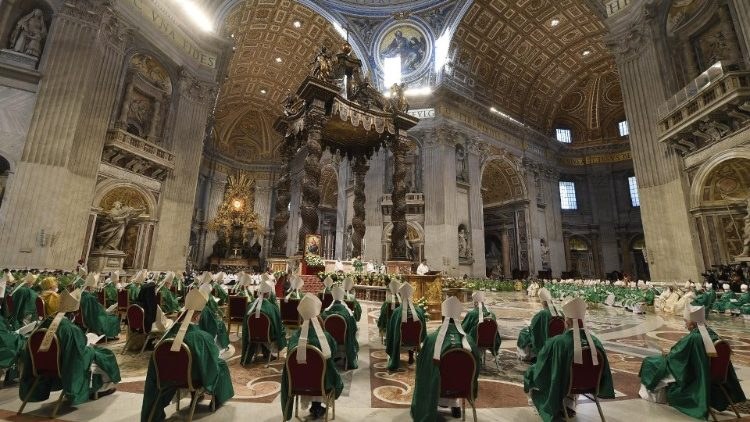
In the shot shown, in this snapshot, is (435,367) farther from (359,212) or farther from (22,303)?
(359,212)

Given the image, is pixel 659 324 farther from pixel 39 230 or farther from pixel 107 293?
pixel 39 230

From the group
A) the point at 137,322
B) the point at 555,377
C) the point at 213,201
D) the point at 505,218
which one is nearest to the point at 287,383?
the point at 555,377

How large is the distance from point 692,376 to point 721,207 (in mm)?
10707

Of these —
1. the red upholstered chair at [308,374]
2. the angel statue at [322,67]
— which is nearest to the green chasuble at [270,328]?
the red upholstered chair at [308,374]

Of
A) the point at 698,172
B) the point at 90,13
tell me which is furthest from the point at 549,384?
the point at 90,13

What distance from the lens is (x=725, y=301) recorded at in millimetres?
8023

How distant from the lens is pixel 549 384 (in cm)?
230

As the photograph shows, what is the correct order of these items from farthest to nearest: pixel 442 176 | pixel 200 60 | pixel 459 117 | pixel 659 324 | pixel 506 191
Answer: pixel 506 191
pixel 459 117
pixel 442 176
pixel 200 60
pixel 659 324

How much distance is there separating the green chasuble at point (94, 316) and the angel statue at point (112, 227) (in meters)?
8.56

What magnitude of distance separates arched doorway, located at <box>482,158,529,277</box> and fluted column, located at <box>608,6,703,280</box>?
8.79 meters

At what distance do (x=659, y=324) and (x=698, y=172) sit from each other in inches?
253

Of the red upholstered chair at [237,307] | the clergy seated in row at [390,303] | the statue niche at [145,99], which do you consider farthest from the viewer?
the statue niche at [145,99]

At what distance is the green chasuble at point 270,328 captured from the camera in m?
3.74

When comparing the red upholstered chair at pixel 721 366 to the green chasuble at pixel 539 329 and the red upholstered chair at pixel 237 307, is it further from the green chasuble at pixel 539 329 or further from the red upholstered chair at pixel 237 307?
the red upholstered chair at pixel 237 307
